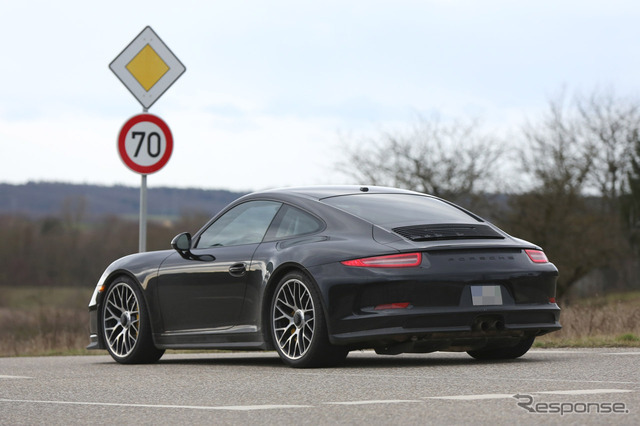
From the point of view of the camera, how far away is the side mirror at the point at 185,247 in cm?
952

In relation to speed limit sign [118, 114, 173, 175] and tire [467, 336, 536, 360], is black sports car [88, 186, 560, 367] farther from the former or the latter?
speed limit sign [118, 114, 173, 175]

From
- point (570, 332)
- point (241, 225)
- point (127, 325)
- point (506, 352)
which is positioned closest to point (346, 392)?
point (506, 352)

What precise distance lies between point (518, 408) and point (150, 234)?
63615 mm

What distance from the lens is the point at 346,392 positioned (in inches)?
256

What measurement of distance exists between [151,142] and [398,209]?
5.11 m

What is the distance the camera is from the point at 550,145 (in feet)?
192

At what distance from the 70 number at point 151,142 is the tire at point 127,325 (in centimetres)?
313

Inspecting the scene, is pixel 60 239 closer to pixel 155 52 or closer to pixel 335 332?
pixel 155 52

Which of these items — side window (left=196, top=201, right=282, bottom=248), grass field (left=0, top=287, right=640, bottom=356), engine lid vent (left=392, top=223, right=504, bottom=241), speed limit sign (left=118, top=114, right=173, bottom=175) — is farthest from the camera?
speed limit sign (left=118, top=114, right=173, bottom=175)

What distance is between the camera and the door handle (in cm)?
897

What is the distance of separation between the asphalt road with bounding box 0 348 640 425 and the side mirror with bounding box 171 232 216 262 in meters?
0.89

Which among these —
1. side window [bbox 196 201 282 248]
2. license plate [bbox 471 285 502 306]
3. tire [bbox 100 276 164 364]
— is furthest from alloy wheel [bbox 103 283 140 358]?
license plate [bbox 471 285 502 306]

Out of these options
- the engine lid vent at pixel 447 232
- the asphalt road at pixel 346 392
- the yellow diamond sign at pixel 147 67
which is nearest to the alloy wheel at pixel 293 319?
the asphalt road at pixel 346 392

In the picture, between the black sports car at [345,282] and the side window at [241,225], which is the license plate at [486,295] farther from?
the side window at [241,225]
